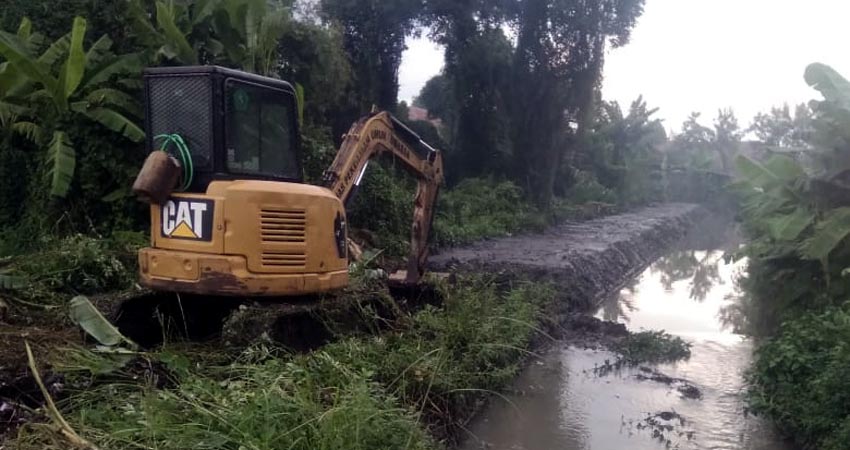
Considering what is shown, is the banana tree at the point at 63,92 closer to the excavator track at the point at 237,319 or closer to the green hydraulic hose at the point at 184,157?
the excavator track at the point at 237,319

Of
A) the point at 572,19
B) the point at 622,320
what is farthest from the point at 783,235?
the point at 572,19

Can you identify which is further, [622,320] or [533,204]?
[533,204]

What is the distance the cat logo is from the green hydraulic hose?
139 millimetres

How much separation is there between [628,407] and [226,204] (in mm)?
4452

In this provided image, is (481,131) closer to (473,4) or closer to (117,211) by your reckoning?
(473,4)

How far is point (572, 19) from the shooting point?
81.5ft

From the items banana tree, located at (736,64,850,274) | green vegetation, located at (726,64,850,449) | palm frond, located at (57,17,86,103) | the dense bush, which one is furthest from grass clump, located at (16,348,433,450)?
banana tree, located at (736,64,850,274)

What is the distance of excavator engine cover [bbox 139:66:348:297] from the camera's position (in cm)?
554

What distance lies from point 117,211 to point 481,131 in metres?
18.3

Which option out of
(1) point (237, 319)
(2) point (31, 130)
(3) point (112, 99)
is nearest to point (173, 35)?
(3) point (112, 99)

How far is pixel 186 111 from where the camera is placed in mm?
5754

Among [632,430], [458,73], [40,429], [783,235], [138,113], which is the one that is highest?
[458,73]

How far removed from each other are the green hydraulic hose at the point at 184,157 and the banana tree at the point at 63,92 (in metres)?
5.02

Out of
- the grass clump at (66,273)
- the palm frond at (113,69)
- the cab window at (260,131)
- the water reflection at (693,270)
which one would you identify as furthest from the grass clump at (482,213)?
the cab window at (260,131)
